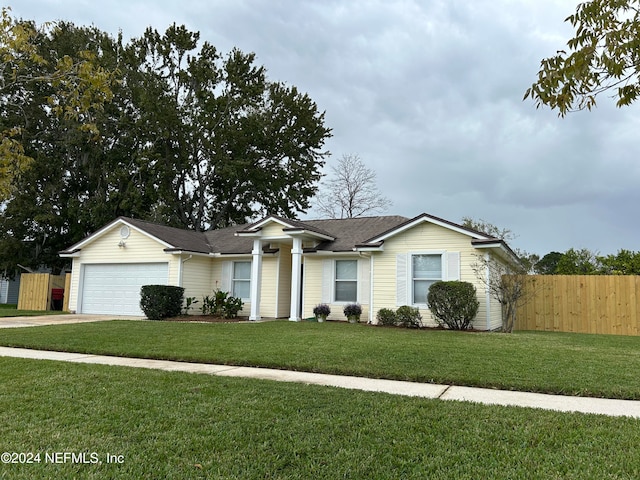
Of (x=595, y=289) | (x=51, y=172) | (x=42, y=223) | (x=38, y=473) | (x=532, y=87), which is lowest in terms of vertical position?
(x=38, y=473)

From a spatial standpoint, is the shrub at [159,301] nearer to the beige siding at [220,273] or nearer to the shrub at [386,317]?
the beige siding at [220,273]

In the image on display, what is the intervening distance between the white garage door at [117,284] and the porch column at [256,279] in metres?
3.78

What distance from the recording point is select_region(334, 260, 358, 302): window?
53.2ft

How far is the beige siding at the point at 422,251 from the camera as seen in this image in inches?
538

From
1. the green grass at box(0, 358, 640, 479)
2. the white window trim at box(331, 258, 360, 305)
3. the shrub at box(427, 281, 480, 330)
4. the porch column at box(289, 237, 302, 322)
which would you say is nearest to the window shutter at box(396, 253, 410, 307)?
the shrub at box(427, 281, 480, 330)

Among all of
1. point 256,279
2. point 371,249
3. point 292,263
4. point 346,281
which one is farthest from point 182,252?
point 371,249

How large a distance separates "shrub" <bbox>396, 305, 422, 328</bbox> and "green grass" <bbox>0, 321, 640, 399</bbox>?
3380 millimetres

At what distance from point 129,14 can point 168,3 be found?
141 centimetres

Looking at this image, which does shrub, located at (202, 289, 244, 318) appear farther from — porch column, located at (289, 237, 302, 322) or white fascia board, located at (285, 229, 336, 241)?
white fascia board, located at (285, 229, 336, 241)

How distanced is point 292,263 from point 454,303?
6.38m

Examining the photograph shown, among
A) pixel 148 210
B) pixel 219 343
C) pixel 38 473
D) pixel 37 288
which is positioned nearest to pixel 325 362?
pixel 219 343

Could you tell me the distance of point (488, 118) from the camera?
13.4 m

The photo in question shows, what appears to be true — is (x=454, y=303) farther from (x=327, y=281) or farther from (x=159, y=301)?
(x=159, y=301)

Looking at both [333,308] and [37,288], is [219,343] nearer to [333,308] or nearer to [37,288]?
[333,308]
